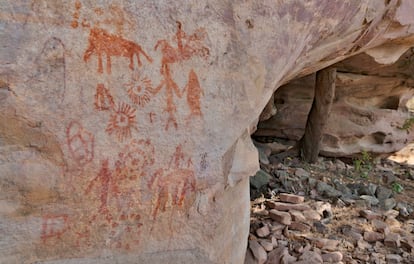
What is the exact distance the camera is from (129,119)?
179 centimetres

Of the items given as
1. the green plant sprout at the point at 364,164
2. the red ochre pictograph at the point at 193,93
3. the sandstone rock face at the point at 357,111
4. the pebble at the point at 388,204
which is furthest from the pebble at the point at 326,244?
the sandstone rock face at the point at 357,111

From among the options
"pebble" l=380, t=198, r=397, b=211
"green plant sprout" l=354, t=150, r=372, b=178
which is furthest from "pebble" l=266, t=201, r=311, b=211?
"green plant sprout" l=354, t=150, r=372, b=178

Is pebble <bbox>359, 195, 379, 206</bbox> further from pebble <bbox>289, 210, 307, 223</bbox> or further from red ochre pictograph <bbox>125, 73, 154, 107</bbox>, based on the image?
red ochre pictograph <bbox>125, 73, 154, 107</bbox>

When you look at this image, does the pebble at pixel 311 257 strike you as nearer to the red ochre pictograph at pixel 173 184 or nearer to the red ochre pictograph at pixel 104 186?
the red ochre pictograph at pixel 173 184

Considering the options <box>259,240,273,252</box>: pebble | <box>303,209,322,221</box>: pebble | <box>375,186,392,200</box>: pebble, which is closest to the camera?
<box>259,240,273,252</box>: pebble

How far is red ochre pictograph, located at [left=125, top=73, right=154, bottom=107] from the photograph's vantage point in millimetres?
1775

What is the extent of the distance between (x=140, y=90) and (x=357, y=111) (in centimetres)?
407

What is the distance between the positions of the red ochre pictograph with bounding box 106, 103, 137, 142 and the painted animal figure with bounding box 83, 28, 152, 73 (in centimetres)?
17

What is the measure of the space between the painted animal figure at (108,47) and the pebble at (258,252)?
1547mm

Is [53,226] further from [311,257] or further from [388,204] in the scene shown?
[388,204]

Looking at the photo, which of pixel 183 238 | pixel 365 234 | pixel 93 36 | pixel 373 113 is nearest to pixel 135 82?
pixel 93 36

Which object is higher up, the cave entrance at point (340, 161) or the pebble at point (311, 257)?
the cave entrance at point (340, 161)

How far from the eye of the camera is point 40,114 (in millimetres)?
1648

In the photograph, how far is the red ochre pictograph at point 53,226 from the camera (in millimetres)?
1715
